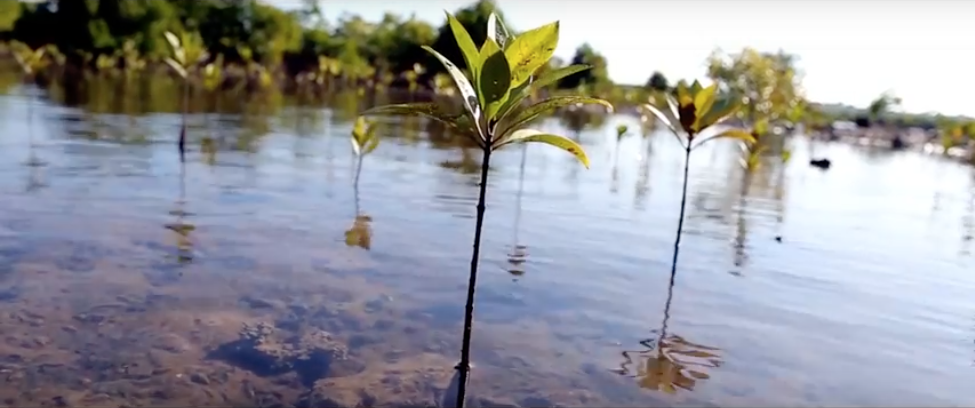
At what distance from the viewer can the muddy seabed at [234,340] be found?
4316mm

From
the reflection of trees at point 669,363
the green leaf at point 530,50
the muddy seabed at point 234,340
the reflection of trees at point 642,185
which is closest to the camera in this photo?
the green leaf at point 530,50

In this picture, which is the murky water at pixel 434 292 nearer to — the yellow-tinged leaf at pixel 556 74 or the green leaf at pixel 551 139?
the green leaf at pixel 551 139

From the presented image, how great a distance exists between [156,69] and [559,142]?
209 feet

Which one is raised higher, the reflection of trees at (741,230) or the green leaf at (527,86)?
the green leaf at (527,86)

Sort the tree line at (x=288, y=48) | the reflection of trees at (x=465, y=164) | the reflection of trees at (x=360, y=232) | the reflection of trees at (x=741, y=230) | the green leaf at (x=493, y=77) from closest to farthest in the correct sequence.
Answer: the green leaf at (x=493, y=77)
the reflection of trees at (x=360, y=232)
the reflection of trees at (x=741, y=230)
the reflection of trees at (x=465, y=164)
the tree line at (x=288, y=48)

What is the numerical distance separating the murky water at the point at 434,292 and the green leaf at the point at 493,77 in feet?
6.15

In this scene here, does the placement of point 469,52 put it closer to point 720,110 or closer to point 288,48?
point 720,110

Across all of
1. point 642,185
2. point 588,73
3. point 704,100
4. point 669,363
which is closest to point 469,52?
point 669,363

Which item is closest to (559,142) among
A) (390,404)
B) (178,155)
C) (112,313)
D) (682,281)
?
(390,404)

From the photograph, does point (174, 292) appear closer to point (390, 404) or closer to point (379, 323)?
point (379, 323)

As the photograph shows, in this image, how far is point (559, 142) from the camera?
3.63 meters

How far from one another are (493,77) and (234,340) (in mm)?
2696

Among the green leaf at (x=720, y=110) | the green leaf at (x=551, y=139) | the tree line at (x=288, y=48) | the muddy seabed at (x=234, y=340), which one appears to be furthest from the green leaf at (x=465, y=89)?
the tree line at (x=288, y=48)

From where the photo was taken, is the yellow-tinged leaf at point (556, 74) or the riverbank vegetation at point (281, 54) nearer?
the yellow-tinged leaf at point (556, 74)
